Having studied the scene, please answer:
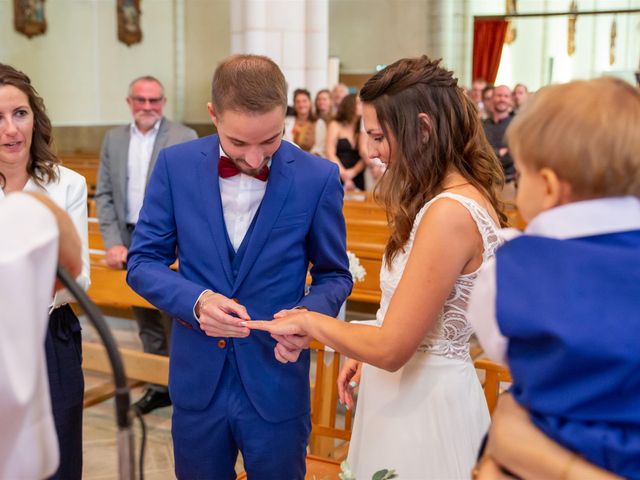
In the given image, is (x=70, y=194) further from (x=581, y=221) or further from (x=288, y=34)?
(x=288, y=34)

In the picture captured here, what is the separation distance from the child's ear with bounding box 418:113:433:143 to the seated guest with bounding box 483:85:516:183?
6.19m

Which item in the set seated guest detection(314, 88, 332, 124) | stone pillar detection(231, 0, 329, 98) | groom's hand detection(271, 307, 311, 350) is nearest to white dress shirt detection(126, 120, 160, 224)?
groom's hand detection(271, 307, 311, 350)

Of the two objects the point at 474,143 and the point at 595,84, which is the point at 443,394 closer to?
the point at 474,143

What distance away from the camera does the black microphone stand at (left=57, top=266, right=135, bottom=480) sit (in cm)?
108

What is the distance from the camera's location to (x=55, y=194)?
8.25 ft

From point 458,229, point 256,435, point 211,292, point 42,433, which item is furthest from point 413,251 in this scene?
point 42,433

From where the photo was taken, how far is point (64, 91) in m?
14.5

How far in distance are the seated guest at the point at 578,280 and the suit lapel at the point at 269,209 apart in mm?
1084

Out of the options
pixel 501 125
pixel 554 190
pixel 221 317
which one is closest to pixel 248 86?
pixel 221 317

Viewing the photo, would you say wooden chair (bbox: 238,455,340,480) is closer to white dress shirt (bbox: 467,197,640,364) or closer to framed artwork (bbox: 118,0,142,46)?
white dress shirt (bbox: 467,197,640,364)

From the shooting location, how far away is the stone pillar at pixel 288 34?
977 centimetres

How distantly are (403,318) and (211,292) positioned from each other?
1.81ft

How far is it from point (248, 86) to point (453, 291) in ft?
2.45

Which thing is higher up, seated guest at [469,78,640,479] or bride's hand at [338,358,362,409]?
seated guest at [469,78,640,479]
